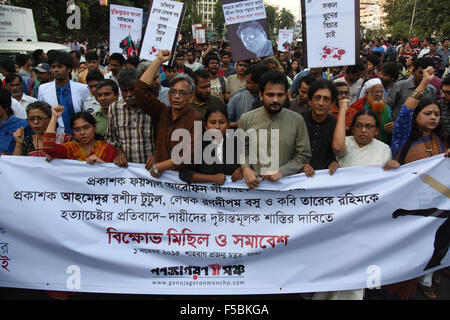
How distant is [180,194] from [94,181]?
726 millimetres

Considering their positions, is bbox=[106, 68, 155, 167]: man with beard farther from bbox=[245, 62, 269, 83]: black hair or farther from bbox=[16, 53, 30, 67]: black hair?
bbox=[16, 53, 30, 67]: black hair

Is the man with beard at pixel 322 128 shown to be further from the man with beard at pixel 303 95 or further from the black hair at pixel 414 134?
the man with beard at pixel 303 95

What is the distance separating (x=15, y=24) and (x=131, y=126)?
15487 millimetres

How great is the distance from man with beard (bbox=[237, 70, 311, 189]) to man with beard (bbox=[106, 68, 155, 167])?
36.8 inches

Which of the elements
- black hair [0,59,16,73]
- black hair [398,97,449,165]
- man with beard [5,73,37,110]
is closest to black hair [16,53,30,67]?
black hair [0,59,16,73]

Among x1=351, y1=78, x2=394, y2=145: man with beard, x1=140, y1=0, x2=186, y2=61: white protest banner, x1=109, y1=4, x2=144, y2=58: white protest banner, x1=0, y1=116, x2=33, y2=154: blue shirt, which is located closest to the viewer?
x1=0, y1=116, x2=33, y2=154: blue shirt

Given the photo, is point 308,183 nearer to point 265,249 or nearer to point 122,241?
point 265,249

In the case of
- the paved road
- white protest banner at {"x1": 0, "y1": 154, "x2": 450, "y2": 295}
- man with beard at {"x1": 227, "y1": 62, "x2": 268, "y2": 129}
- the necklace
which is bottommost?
the paved road

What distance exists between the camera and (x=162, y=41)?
4961 mm

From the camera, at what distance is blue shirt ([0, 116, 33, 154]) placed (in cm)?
373

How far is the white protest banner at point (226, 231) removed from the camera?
10.5 feet

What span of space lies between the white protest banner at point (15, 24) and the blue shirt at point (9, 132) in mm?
14196

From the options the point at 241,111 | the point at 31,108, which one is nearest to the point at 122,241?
the point at 31,108

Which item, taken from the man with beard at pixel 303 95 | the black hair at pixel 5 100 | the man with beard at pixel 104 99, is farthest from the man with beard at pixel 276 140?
the black hair at pixel 5 100
